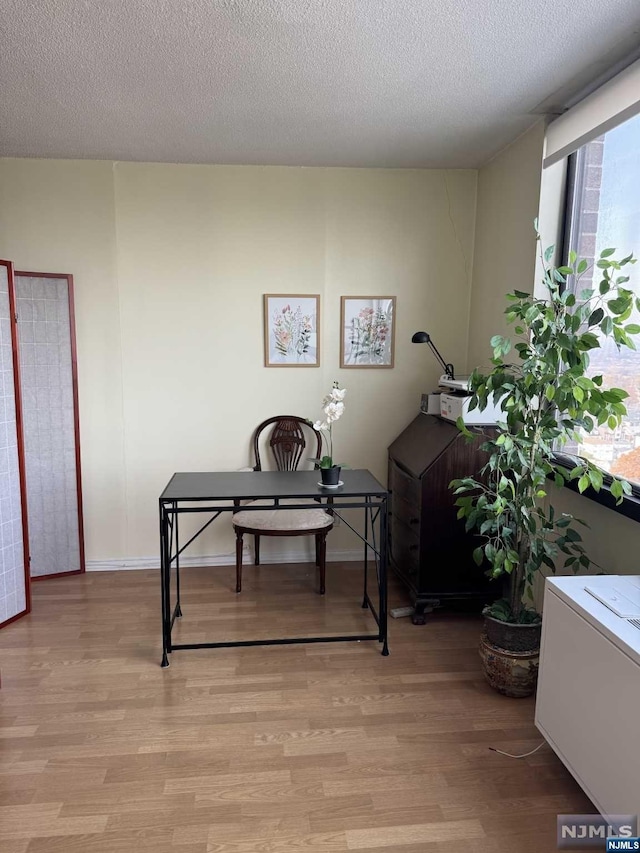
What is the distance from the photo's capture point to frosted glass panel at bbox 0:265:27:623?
2988mm

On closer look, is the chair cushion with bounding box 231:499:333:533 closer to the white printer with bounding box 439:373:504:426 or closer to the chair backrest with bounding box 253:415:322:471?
the chair backrest with bounding box 253:415:322:471

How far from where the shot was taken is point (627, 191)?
2.35 m

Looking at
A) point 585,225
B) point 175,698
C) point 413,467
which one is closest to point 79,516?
point 175,698

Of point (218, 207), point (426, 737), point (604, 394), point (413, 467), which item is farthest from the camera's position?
point (218, 207)

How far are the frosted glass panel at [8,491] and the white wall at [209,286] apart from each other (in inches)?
24.1

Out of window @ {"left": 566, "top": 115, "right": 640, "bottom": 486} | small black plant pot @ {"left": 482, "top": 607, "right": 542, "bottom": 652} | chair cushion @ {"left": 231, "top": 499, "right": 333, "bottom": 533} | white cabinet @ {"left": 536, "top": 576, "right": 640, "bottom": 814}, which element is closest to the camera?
white cabinet @ {"left": 536, "top": 576, "right": 640, "bottom": 814}

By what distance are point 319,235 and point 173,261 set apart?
0.94 m

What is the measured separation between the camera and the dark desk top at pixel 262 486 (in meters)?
2.64

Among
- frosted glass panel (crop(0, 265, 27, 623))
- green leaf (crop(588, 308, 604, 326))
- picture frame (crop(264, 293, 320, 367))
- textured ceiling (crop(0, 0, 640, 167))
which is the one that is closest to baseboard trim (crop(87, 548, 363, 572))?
frosted glass panel (crop(0, 265, 27, 623))

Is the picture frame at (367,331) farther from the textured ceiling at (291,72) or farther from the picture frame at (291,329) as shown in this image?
the textured ceiling at (291,72)

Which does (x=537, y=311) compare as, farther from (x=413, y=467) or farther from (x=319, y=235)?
(x=319, y=235)

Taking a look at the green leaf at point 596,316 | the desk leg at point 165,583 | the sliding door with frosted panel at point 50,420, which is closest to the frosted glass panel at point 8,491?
the sliding door with frosted panel at point 50,420

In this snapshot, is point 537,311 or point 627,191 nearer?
point 537,311

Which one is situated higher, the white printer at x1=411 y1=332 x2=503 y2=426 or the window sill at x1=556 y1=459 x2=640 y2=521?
the white printer at x1=411 y1=332 x2=503 y2=426
